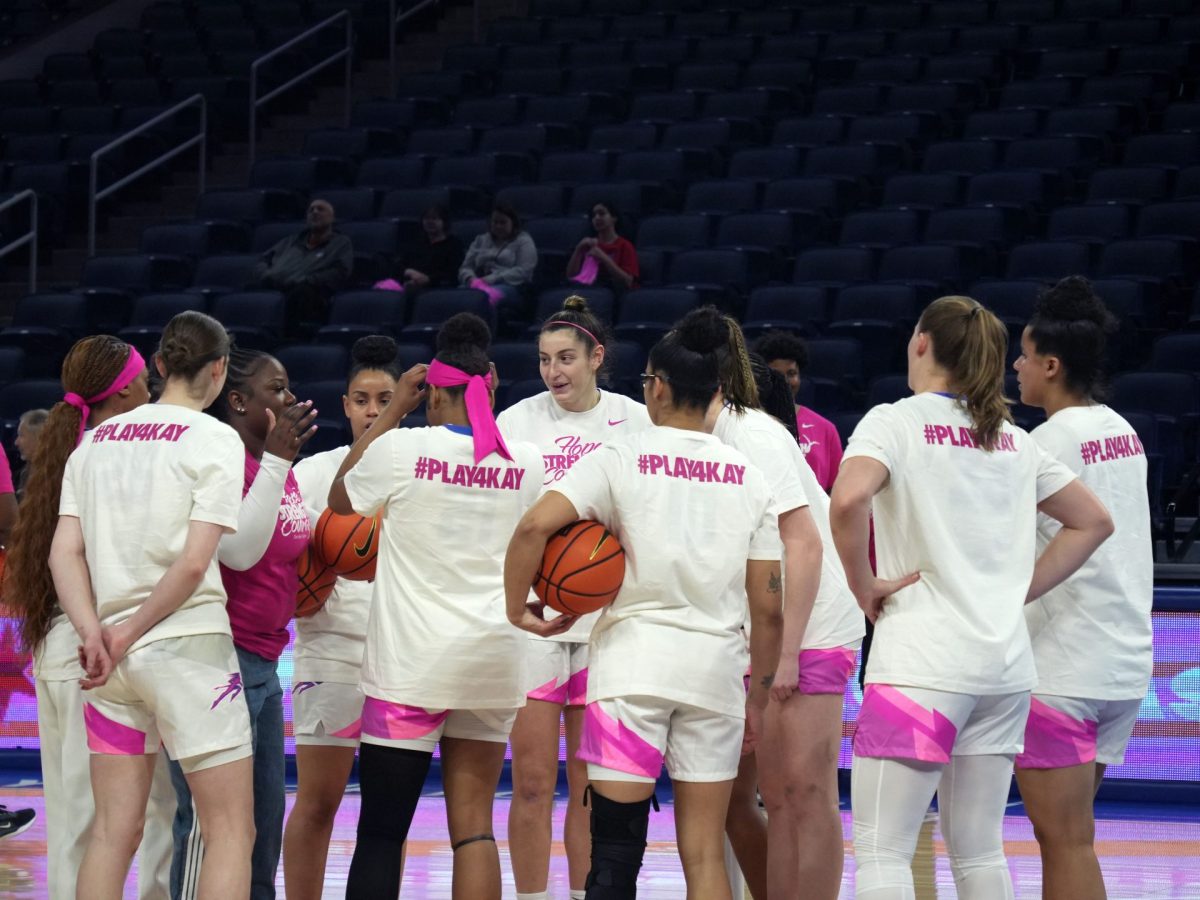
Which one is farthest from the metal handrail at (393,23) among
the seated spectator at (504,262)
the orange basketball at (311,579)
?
the orange basketball at (311,579)

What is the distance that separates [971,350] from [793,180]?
308 inches

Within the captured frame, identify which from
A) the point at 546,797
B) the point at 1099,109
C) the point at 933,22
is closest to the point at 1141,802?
the point at 546,797

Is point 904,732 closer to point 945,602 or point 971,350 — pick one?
point 945,602

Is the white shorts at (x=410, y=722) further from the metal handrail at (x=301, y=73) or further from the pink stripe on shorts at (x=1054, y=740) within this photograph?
the metal handrail at (x=301, y=73)

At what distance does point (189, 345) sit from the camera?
12.6ft

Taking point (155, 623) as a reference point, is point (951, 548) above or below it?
above

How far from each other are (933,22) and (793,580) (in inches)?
431

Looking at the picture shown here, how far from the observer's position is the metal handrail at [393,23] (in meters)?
14.8

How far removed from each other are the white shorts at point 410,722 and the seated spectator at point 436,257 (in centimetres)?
718

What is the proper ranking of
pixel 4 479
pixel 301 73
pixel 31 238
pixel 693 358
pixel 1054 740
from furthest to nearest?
pixel 301 73
pixel 31 238
pixel 4 479
pixel 1054 740
pixel 693 358

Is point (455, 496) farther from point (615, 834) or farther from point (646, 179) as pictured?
point (646, 179)

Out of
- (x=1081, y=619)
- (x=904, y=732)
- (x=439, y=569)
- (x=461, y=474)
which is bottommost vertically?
(x=904, y=732)

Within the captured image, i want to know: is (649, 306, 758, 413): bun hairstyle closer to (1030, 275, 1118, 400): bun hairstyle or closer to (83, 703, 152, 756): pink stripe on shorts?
(1030, 275, 1118, 400): bun hairstyle

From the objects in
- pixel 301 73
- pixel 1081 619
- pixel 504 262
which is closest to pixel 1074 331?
pixel 1081 619
